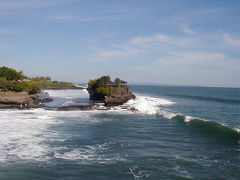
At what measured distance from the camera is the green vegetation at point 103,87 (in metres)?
74.1

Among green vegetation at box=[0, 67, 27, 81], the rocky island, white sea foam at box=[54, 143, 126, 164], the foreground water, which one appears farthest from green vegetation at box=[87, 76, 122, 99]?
white sea foam at box=[54, 143, 126, 164]

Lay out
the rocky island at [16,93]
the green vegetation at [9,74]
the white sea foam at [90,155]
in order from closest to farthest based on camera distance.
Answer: the white sea foam at [90,155]
the rocky island at [16,93]
the green vegetation at [9,74]

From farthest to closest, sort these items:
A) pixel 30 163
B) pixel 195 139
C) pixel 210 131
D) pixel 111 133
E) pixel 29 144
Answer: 1. pixel 210 131
2. pixel 111 133
3. pixel 195 139
4. pixel 29 144
5. pixel 30 163

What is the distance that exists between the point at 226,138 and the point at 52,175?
18424mm

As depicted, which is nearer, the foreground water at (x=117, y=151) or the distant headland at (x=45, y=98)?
the foreground water at (x=117, y=151)

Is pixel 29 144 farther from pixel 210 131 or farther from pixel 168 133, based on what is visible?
pixel 210 131

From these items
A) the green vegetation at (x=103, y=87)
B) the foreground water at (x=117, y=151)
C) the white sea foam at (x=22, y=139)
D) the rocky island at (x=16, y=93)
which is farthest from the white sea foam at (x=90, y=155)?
the green vegetation at (x=103, y=87)

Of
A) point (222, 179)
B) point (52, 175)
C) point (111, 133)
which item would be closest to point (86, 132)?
point (111, 133)

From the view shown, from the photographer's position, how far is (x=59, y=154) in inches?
843

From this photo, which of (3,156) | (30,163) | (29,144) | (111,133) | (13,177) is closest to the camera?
(13,177)

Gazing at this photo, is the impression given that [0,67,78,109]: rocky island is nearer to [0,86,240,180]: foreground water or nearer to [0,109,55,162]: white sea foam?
[0,109,55,162]: white sea foam

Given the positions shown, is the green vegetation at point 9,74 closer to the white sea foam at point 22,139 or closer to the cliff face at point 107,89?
the cliff face at point 107,89

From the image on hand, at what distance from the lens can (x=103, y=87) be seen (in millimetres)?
76812

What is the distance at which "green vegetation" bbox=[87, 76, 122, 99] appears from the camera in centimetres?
7409
